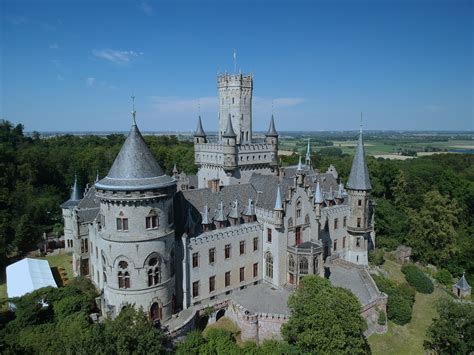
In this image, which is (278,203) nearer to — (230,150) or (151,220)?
(230,150)

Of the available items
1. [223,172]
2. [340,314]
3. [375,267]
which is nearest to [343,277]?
[375,267]

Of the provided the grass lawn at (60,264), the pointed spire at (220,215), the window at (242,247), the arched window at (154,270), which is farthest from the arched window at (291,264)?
the grass lawn at (60,264)

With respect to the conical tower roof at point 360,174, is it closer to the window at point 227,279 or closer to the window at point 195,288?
the window at point 227,279

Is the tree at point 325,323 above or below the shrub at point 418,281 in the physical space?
above

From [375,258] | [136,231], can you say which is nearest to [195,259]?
[136,231]

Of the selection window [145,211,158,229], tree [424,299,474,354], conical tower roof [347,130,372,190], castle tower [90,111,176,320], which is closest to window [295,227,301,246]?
conical tower roof [347,130,372,190]

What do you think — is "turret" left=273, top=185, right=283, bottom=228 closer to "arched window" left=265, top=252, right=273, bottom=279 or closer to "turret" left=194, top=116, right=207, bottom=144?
"arched window" left=265, top=252, right=273, bottom=279
